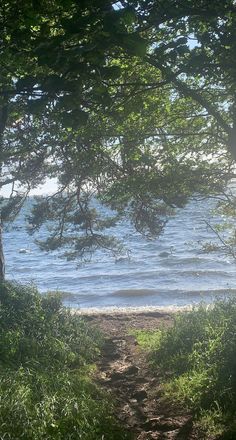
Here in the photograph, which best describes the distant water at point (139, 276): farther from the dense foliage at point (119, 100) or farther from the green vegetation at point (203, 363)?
the green vegetation at point (203, 363)

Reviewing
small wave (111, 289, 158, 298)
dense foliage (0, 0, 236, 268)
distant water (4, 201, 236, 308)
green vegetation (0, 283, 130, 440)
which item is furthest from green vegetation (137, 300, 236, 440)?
small wave (111, 289, 158, 298)

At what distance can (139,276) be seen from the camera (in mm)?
29516

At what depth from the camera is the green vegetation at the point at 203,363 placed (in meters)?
6.78

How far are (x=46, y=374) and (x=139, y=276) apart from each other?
71.9 feet

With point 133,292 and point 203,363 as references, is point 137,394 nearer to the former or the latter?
point 203,363

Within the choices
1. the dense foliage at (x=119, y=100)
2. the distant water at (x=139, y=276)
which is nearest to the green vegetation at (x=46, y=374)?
the dense foliage at (x=119, y=100)

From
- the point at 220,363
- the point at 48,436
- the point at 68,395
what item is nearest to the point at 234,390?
the point at 220,363

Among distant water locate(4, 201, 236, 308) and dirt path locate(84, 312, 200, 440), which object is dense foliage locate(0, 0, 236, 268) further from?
distant water locate(4, 201, 236, 308)

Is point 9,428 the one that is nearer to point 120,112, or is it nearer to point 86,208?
point 120,112

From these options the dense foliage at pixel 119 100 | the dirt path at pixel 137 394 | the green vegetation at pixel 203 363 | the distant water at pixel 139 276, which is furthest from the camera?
the distant water at pixel 139 276

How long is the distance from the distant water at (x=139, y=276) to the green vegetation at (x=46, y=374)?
6974mm

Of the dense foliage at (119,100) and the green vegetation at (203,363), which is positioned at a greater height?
the dense foliage at (119,100)

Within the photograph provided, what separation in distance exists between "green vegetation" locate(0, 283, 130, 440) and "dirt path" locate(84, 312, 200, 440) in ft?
1.33

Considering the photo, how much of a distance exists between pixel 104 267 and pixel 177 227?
21.1 m
